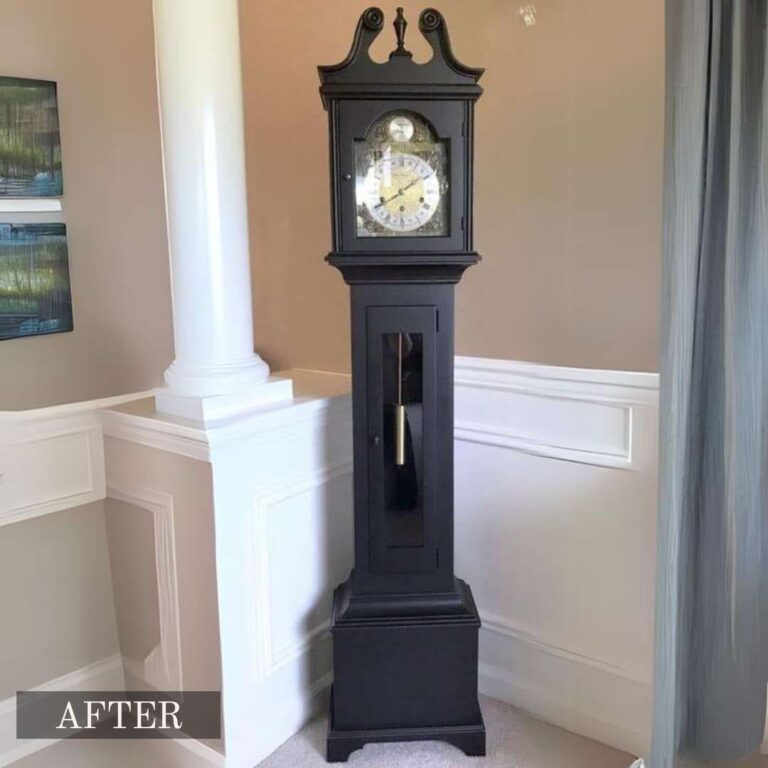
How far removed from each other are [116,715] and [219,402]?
39.0 inches

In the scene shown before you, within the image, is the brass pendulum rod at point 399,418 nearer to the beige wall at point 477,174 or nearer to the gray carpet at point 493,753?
the beige wall at point 477,174

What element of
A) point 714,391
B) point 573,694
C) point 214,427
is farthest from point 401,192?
point 573,694

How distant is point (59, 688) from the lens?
2.10 m

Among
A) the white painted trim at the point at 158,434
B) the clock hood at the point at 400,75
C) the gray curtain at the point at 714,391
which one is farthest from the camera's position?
the white painted trim at the point at 158,434

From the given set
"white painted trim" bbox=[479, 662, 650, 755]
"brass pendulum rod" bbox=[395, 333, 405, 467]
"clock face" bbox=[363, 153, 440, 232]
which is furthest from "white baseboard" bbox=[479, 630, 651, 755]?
"clock face" bbox=[363, 153, 440, 232]

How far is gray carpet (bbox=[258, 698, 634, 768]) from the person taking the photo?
193 centimetres

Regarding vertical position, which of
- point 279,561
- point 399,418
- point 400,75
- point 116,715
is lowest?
point 116,715

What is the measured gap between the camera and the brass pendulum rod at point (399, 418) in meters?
1.86

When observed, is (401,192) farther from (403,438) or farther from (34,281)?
(34,281)

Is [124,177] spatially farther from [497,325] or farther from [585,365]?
[585,365]

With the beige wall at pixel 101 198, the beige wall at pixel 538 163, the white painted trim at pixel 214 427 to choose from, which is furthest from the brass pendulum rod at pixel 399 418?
the beige wall at pixel 101 198

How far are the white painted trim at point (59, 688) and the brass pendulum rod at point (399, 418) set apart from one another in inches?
40.6

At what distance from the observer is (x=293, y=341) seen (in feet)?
8.17

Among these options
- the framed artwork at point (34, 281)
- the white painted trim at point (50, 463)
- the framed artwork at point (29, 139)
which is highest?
the framed artwork at point (29, 139)
